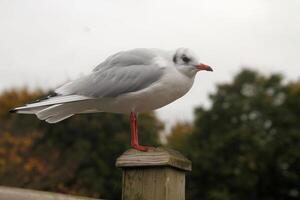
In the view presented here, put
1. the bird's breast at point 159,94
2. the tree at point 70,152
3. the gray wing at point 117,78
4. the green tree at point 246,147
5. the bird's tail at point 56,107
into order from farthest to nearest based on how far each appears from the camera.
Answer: the green tree at point 246,147 → the tree at point 70,152 → the gray wing at point 117,78 → the bird's breast at point 159,94 → the bird's tail at point 56,107

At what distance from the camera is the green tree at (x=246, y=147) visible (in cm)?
2517

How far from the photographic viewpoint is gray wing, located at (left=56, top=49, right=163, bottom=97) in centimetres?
342

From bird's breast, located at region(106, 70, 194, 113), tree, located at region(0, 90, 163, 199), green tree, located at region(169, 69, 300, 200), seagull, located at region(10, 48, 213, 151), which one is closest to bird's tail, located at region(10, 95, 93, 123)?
seagull, located at region(10, 48, 213, 151)

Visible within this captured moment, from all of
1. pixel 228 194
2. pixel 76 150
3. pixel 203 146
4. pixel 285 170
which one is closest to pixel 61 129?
pixel 76 150

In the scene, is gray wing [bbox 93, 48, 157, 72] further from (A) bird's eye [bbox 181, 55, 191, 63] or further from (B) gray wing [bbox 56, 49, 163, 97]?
(A) bird's eye [bbox 181, 55, 191, 63]

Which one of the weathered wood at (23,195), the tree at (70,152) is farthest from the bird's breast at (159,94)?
the tree at (70,152)

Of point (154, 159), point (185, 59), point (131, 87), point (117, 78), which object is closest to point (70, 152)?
point (117, 78)

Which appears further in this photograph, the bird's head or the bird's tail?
the bird's head

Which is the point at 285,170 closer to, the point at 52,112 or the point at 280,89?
the point at 280,89

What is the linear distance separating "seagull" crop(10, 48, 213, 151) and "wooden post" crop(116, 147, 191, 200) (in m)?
0.41

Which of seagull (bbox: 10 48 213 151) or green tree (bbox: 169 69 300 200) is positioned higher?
green tree (bbox: 169 69 300 200)

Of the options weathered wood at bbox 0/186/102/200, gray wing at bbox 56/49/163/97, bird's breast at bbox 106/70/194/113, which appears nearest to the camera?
weathered wood at bbox 0/186/102/200

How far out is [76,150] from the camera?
2777cm

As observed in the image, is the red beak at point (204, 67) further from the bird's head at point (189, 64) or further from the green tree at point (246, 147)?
the green tree at point (246, 147)
